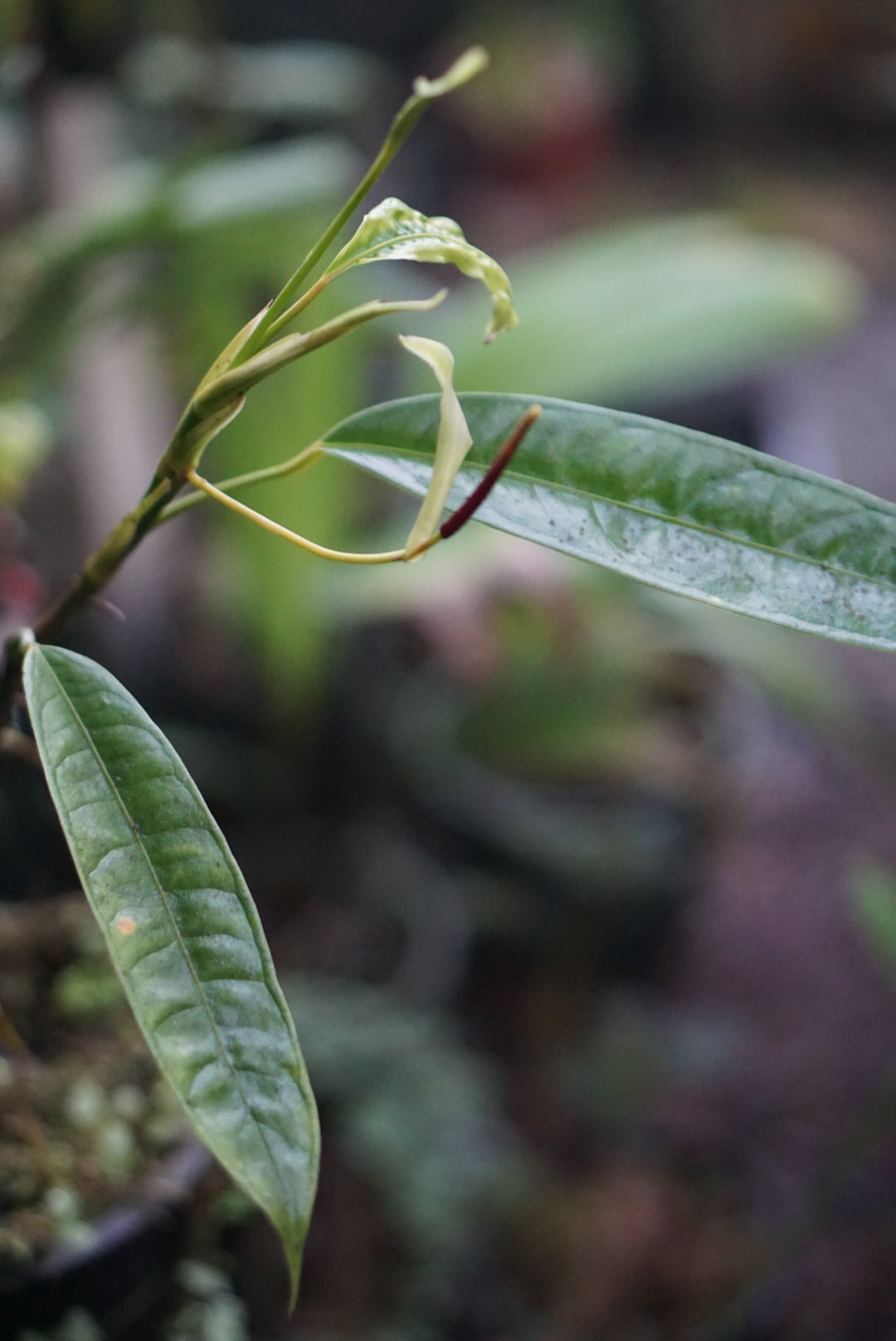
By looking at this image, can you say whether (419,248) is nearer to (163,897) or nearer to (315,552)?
(315,552)

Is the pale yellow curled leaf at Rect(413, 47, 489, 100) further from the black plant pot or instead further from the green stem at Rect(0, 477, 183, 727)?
the black plant pot

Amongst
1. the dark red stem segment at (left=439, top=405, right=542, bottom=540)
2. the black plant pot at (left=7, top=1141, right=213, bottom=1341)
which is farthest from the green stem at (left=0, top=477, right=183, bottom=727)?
the black plant pot at (left=7, top=1141, right=213, bottom=1341)

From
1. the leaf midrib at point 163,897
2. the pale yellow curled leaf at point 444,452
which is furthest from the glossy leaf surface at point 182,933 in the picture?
the pale yellow curled leaf at point 444,452

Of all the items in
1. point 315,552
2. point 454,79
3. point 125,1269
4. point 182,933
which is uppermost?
point 454,79

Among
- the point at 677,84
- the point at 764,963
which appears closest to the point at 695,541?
the point at 764,963

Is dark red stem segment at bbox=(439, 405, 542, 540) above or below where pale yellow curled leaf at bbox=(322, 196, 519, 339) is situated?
below

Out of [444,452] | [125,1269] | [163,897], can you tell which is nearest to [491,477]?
[444,452]

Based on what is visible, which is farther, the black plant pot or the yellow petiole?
the black plant pot

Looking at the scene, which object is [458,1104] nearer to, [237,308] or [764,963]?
[764,963]
